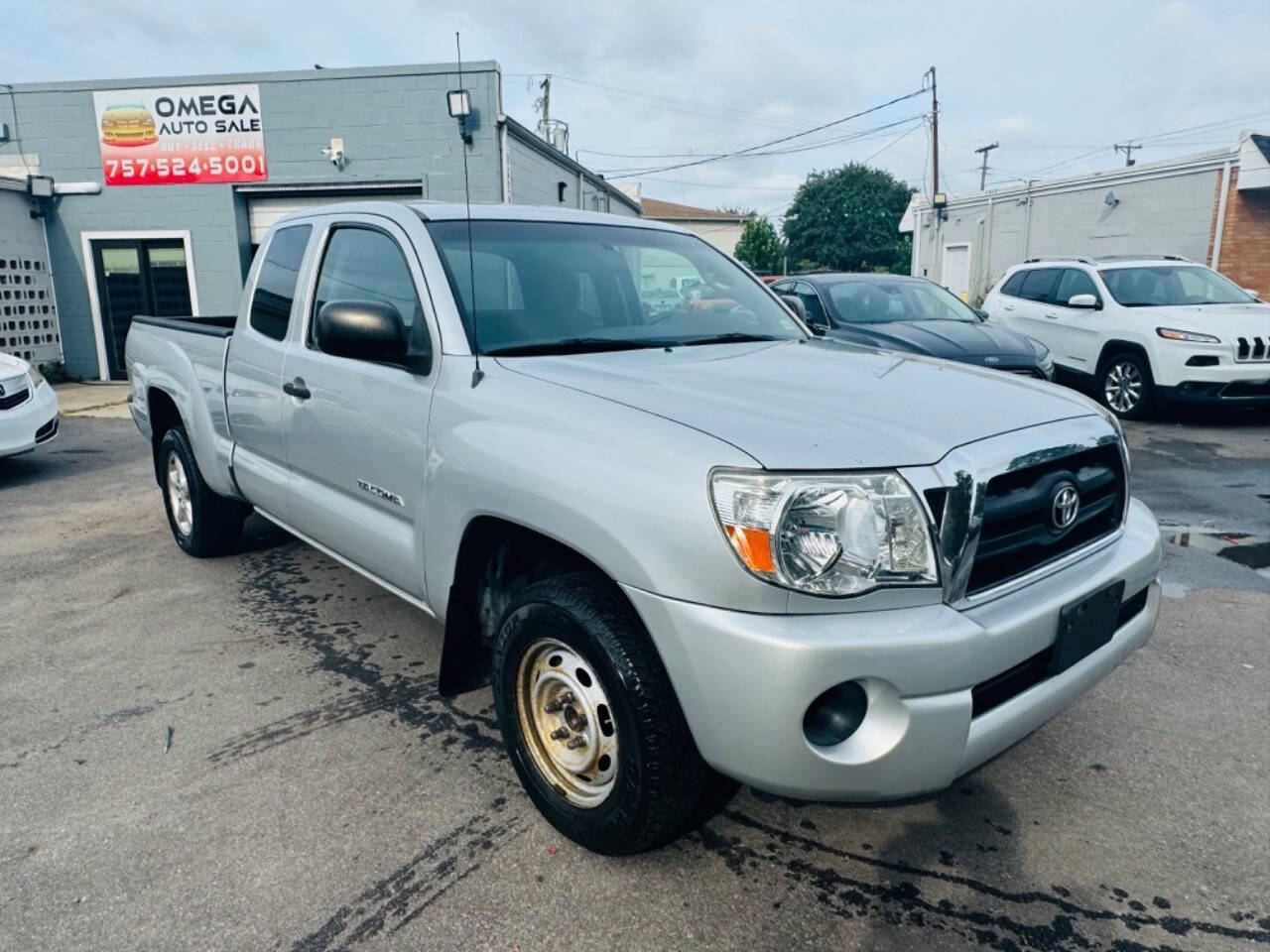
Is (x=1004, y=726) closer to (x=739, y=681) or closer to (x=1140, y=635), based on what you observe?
(x=739, y=681)

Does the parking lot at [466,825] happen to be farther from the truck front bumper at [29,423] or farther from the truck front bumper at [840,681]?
the truck front bumper at [29,423]

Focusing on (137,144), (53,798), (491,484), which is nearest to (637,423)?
(491,484)

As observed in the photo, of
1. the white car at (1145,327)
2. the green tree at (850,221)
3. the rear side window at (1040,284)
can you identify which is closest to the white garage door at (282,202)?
the rear side window at (1040,284)

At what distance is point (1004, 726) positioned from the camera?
7.03 feet

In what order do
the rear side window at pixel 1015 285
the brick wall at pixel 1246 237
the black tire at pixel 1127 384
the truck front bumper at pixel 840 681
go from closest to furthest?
the truck front bumper at pixel 840 681 < the black tire at pixel 1127 384 < the rear side window at pixel 1015 285 < the brick wall at pixel 1246 237

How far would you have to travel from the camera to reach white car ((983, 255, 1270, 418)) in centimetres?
895

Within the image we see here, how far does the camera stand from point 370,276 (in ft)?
11.2

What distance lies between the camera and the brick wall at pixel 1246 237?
17781 mm

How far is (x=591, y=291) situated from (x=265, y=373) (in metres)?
1.56

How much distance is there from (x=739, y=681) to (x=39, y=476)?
770cm

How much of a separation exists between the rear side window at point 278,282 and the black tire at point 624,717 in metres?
2.07

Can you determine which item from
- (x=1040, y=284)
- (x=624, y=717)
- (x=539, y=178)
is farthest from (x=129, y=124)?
(x=624, y=717)

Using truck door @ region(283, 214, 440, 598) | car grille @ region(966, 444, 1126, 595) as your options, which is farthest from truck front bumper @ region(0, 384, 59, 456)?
car grille @ region(966, 444, 1126, 595)

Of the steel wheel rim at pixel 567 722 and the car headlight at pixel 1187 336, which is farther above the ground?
the car headlight at pixel 1187 336
